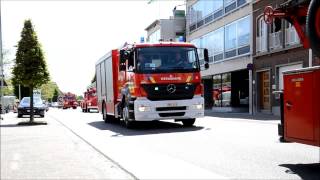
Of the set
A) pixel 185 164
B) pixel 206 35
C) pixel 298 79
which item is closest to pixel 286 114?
pixel 298 79

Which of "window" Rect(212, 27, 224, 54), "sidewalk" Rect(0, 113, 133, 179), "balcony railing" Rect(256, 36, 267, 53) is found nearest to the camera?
"sidewalk" Rect(0, 113, 133, 179)

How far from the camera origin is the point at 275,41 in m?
30.8

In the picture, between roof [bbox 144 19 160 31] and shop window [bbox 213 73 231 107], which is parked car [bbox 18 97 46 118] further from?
roof [bbox 144 19 160 31]

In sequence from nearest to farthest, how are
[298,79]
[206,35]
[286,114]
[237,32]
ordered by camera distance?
[298,79], [286,114], [237,32], [206,35]

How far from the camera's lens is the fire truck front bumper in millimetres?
16781

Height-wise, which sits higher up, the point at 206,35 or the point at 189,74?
the point at 206,35

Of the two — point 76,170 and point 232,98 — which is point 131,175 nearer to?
point 76,170

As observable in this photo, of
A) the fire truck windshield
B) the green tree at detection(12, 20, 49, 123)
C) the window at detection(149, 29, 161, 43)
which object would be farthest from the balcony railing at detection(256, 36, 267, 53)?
the window at detection(149, 29, 161, 43)

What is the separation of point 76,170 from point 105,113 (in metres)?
14.8

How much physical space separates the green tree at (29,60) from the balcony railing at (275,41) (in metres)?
13.4

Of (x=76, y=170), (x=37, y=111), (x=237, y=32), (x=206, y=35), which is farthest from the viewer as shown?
(x=206, y=35)

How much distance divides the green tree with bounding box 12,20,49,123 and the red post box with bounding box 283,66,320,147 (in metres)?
18.2

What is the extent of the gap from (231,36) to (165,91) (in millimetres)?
22300

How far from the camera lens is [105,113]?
23719mm
